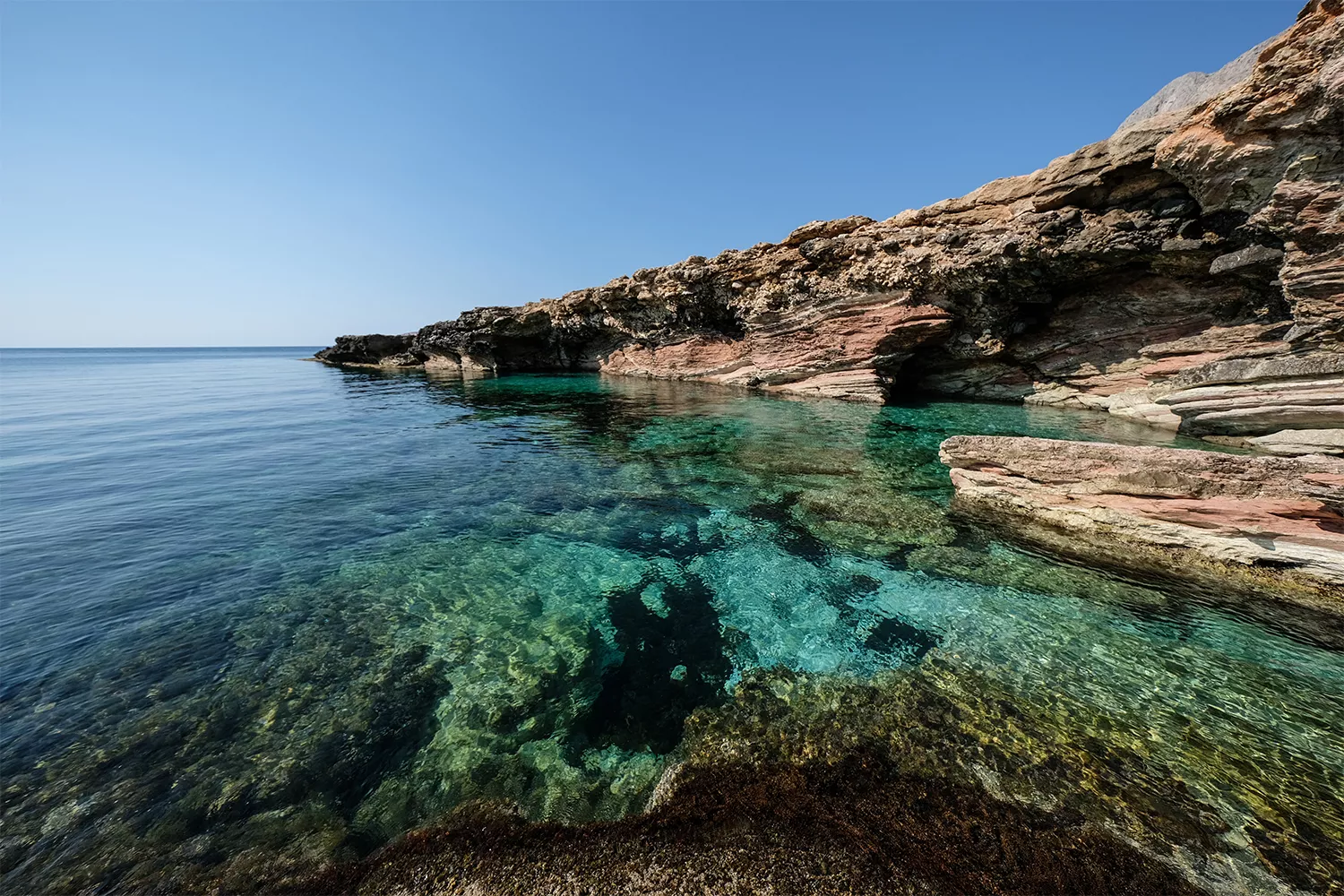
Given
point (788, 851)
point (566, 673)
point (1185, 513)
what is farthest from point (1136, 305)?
point (566, 673)

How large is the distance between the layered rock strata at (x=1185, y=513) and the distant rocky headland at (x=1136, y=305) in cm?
4

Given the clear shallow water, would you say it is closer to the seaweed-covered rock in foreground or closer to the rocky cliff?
the seaweed-covered rock in foreground

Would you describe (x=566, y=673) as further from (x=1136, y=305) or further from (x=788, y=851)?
(x=1136, y=305)

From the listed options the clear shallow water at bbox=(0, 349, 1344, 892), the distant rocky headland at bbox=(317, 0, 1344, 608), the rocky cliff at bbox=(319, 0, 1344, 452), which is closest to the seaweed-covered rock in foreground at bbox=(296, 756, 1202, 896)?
the clear shallow water at bbox=(0, 349, 1344, 892)

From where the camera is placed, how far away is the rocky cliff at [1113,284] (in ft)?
43.6

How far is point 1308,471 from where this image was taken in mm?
6777

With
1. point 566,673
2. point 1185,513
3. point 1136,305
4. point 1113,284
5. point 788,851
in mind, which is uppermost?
point 1113,284

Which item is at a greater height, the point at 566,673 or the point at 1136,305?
the point at 1136,305

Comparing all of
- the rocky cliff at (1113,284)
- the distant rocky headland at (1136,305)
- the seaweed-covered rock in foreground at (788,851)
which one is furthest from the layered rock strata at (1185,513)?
the rocky cliff at (1113,284)

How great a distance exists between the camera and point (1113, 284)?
68.5 ft

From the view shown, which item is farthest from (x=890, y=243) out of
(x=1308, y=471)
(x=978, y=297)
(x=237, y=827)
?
(x=237, y=827)

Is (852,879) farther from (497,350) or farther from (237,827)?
(497,350)

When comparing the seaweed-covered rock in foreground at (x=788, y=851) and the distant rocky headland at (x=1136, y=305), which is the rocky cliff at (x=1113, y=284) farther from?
the seaweed-covered rock in foreground at (x=788, y=851)

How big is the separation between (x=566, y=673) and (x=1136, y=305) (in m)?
27.6
